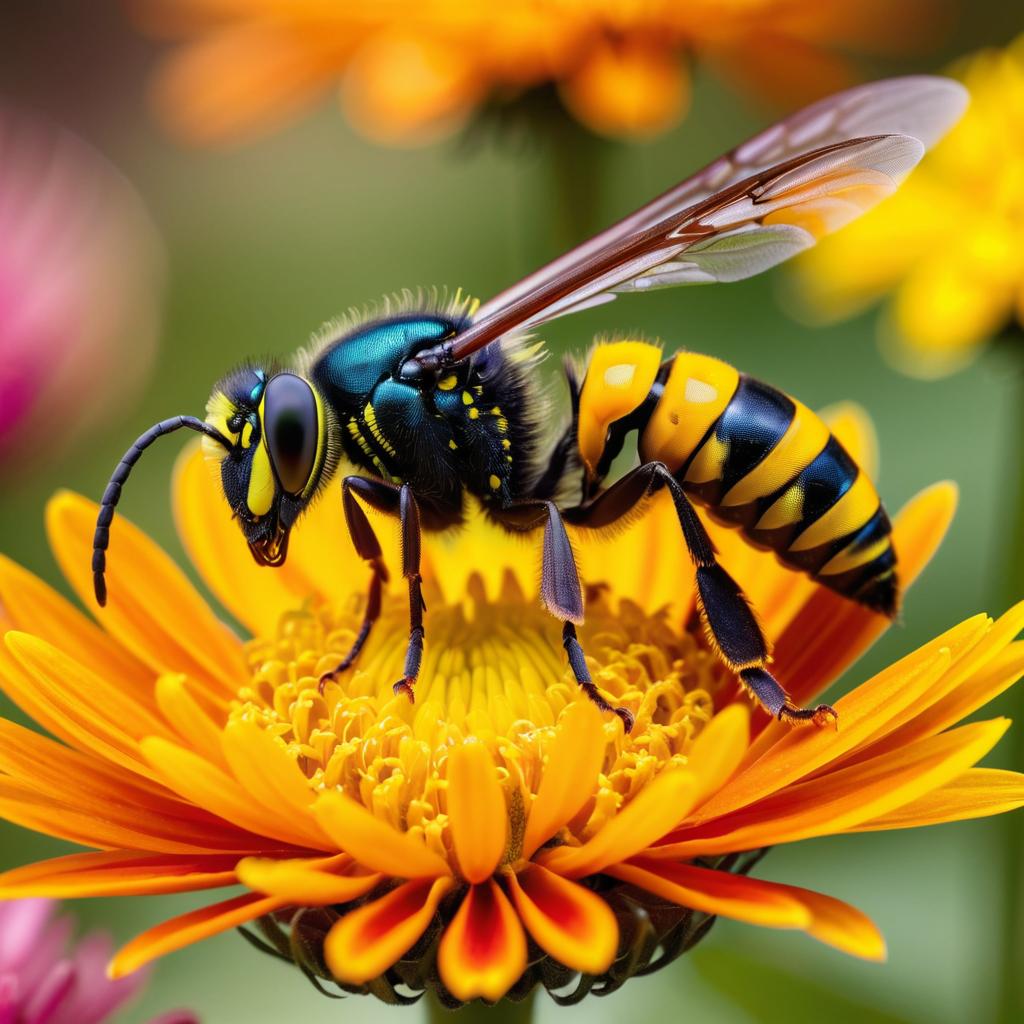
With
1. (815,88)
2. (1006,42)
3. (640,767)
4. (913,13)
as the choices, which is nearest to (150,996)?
(640,767)

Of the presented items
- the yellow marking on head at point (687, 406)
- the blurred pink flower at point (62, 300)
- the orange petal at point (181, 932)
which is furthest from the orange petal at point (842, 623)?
the blurred pink flower at point (62, 300)

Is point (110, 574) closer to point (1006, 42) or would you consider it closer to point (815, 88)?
point (815, 88)

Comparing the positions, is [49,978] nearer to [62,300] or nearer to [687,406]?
[687,406]

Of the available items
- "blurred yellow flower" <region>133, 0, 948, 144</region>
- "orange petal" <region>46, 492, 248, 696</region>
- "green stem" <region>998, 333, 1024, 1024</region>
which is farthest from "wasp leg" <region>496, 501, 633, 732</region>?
"blurred yellow flower" <region>133, 0, 948, 144</region>

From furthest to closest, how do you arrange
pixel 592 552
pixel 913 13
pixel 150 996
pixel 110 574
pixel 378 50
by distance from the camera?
pixel 913 13 < pixel 378 50 < pixel 150 996 < pixel 592 552 < pixel 110 574

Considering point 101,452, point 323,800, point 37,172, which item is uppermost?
point 37,172

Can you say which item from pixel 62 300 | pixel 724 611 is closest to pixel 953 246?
pixel 724 611

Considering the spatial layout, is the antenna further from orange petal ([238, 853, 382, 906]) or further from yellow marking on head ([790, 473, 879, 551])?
yellow marking on head ([790, 473, 879, 551])

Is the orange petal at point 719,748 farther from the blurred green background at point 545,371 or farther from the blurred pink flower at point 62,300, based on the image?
the blurred pink flower at point 62,300
